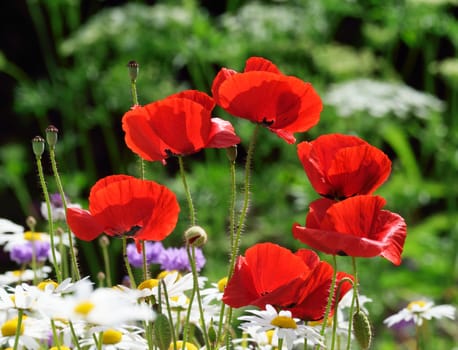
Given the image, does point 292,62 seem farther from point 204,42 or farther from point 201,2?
point 201,2

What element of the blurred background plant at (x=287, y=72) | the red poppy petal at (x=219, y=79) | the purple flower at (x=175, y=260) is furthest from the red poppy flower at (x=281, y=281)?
the blurred background plant at (x=287, y=72)

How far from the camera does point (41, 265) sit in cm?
98

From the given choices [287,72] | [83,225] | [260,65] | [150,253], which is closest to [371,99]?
[287,72]

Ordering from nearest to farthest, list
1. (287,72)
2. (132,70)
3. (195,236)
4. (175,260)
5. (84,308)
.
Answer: (84,308) → (195,236) → (132,70) → (175,260) → (287,72)

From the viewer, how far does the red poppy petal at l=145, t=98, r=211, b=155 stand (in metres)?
0.64

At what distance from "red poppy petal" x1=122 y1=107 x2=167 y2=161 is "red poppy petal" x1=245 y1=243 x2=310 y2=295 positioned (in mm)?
95

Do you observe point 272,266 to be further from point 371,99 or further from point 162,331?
point 371,99

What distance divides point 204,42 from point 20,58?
1.31m

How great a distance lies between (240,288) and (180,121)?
12cm

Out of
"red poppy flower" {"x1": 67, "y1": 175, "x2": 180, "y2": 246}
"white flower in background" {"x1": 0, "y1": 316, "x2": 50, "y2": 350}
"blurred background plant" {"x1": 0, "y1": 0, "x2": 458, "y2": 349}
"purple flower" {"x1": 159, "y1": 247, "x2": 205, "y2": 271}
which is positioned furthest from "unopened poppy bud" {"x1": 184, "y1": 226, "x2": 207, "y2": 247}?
"blurred background plant" {"x1": 0, "y1": 0, "x2": 458, "y2": 349}

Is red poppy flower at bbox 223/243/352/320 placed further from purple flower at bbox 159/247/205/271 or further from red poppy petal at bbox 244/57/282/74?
purple flower at bbox 159/247/205/271

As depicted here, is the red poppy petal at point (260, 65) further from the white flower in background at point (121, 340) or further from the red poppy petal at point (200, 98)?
the white flower in background at point (121, 340)

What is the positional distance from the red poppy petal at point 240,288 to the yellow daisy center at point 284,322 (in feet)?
0.08

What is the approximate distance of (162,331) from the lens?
0.60 m
